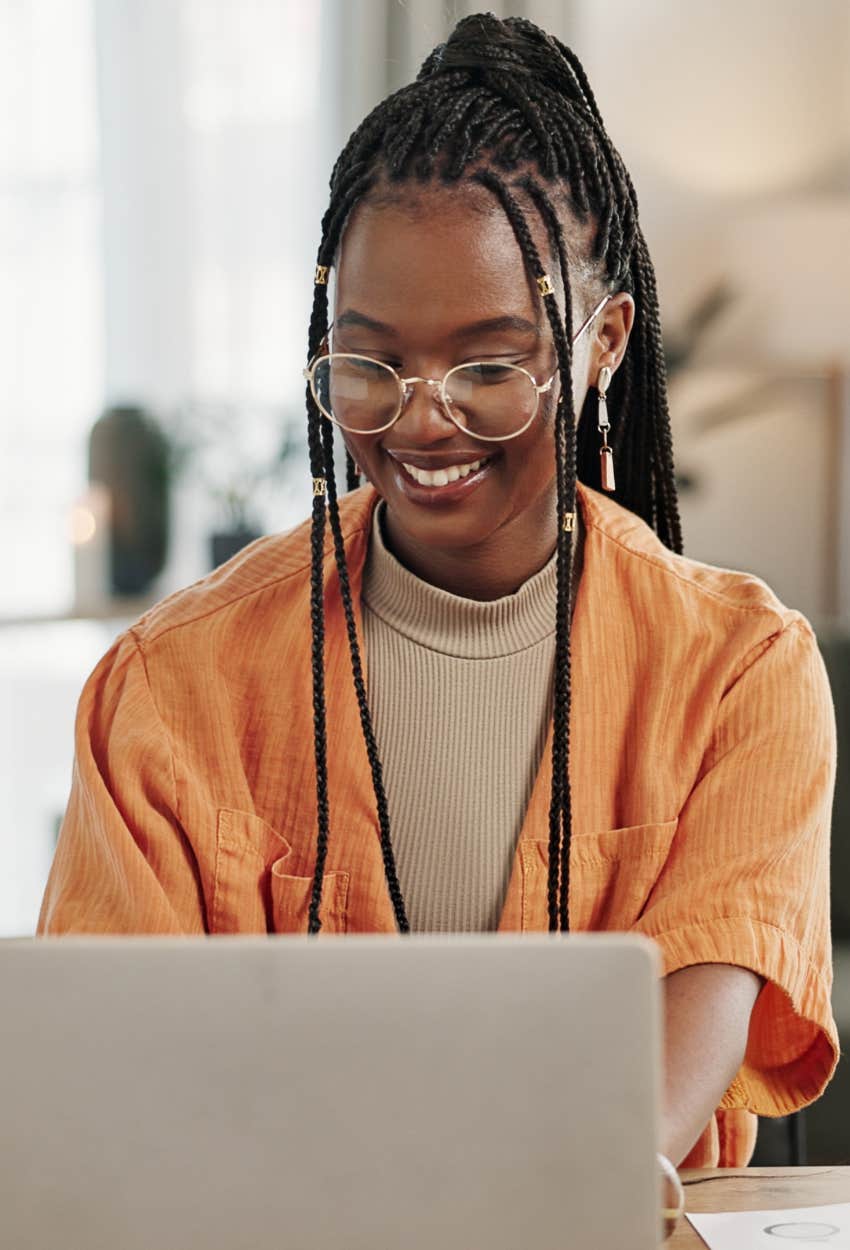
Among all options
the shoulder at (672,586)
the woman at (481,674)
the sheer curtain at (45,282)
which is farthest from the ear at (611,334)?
the sheer curtain at (45,282)

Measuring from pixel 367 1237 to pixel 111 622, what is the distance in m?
2.72

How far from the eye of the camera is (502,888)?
1.13 metres

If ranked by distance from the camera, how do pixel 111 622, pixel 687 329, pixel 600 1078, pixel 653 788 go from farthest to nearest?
pixel 687 329, pixel 111 622, pixel 653 788, pixel 600 1078

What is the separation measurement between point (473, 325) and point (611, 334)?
0.19m

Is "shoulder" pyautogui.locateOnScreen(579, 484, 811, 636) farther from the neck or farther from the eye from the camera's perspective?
the eye

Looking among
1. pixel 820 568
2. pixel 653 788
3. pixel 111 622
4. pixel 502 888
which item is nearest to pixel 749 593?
pixel 653 788

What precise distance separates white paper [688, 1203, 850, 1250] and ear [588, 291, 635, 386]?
25.0 inches

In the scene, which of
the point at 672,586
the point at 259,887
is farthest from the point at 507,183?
the point at 259,887

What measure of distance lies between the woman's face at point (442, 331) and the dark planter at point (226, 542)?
6.83ft

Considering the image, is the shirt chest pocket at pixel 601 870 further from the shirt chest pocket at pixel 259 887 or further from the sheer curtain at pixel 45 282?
the sheer curtain at pixel 45 282

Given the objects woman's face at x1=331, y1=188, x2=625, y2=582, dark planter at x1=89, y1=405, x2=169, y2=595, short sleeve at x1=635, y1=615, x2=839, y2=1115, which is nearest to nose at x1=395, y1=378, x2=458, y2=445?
woman's face at x1=331, y1=188, x2=625, y2=582

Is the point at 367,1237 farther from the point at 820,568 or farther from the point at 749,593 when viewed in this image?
the point at 820,568

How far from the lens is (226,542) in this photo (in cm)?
318

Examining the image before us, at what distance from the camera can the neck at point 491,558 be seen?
119 cm
